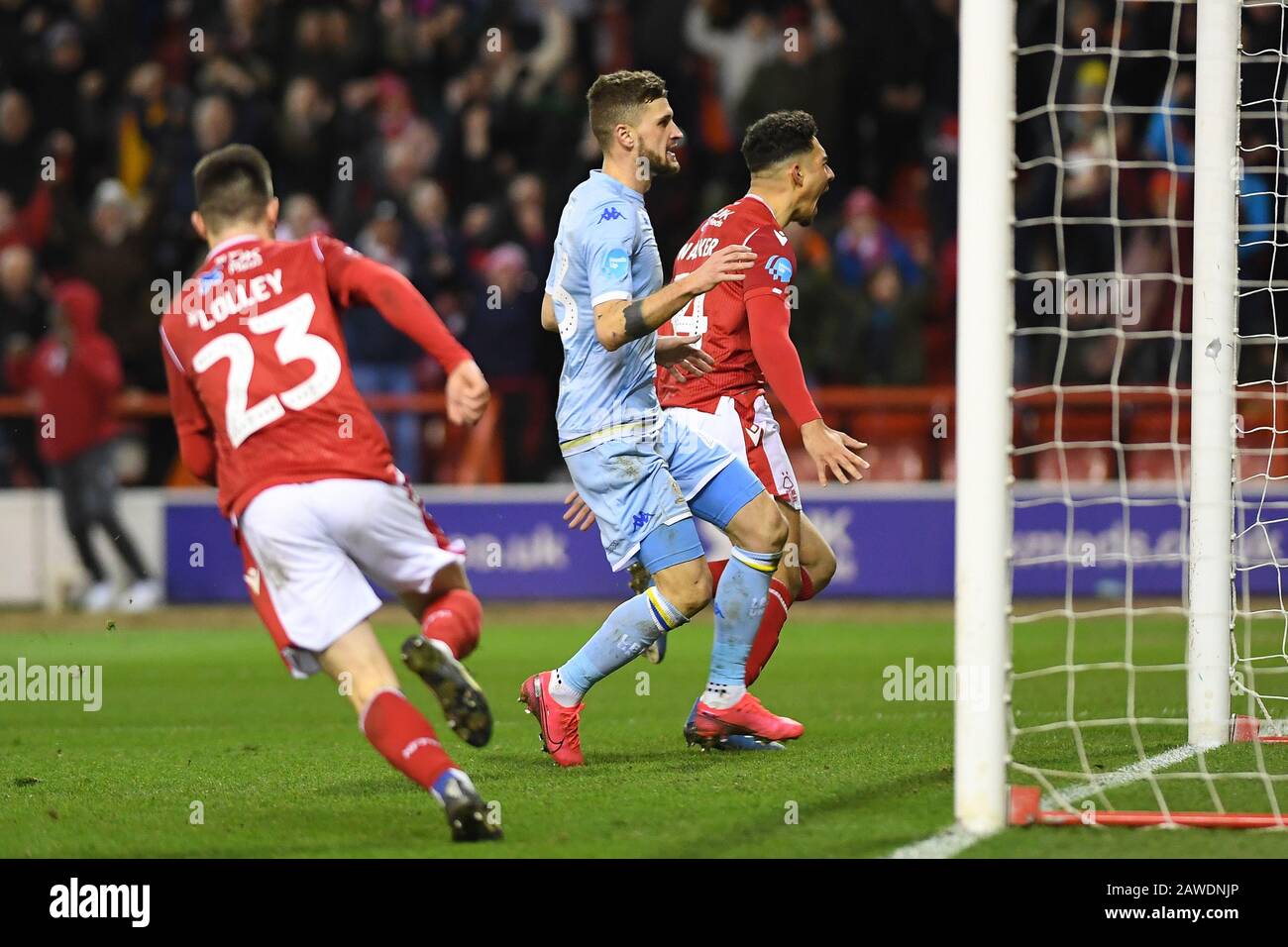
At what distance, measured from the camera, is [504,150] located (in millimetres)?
15273

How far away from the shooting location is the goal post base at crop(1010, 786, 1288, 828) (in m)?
4.75

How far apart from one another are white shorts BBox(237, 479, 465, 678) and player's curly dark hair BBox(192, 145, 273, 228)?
0.79 metres

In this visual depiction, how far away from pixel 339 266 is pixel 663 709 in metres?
3.79

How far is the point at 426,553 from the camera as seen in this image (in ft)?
16.1

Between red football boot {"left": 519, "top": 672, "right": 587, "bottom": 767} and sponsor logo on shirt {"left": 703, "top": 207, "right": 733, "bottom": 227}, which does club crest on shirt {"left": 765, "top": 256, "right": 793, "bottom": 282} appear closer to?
sponsor logo on shirt {"left": 703, "top": 207, "right": 733, "bottom": 227}

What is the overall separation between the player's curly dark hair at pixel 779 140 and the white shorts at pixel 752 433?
0.89 meters

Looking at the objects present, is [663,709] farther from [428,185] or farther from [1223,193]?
[428,185]

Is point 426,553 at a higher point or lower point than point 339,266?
lower

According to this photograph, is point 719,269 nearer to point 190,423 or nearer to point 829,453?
point 829,453

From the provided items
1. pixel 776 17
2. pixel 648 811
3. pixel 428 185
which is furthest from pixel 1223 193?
pixel 776 17

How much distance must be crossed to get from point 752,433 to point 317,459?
2.40 metres

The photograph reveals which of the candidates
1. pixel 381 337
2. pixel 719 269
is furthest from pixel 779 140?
pixel 381 337

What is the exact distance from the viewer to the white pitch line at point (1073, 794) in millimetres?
4461
